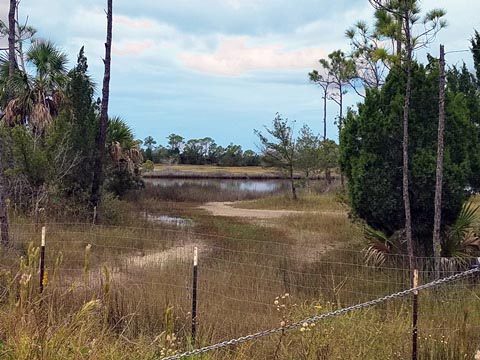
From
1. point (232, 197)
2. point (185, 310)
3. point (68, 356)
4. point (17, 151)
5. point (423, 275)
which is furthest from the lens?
point (232, 197)

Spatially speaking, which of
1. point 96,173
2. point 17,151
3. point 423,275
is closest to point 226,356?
point 423,275

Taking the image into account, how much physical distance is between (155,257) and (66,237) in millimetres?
2314

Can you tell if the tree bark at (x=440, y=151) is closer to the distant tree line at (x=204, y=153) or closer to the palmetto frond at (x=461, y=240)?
the palmetto frond at (x=461, y=240)

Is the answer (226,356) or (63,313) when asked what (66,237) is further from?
(226,356)

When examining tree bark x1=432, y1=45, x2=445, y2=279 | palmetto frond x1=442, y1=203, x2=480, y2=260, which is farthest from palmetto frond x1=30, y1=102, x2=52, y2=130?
tree bark x1=432, y1=45, x2=445, y2=279

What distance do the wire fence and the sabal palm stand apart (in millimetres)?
8541

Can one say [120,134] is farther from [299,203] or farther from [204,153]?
[204,153]

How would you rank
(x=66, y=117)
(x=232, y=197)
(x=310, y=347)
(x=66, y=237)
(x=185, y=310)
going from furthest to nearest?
1. (x=232, y=197)
2. (x=66, y=117)
3. (x=66, y=237)
4. (x=185, y=310)
5. (x=310, y=347)

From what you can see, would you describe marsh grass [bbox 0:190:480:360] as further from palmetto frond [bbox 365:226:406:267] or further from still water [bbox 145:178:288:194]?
still water [bbox 145:178:288:194]

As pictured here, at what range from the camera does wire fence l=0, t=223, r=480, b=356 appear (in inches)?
226

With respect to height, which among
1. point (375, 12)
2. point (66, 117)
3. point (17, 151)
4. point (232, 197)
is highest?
point (375, 12)

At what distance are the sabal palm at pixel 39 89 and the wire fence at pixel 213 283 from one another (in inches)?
336

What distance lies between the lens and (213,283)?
691 centimetres

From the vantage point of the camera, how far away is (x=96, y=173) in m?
16.6
